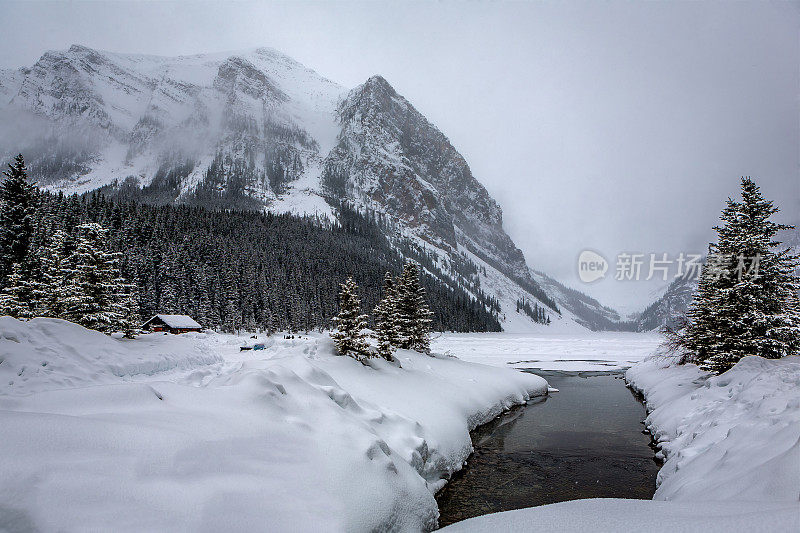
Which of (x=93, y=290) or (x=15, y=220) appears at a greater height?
(x=15, y=220)

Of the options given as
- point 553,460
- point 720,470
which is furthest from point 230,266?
point 720,470

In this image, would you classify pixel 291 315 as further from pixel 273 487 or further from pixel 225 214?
pixel 273 487

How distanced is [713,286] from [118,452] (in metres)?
24.3

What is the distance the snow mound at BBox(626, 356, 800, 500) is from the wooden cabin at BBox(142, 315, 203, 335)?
6230cm

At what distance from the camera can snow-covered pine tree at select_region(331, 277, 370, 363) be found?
19.2m

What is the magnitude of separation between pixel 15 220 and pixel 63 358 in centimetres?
1983

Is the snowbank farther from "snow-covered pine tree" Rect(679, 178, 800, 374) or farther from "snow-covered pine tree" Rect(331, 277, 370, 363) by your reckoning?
"snow-covered pine tree" Rect(679, 178, 800, 374)

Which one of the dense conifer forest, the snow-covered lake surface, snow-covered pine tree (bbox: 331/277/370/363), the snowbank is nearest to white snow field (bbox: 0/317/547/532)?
the snow-covered lake surface

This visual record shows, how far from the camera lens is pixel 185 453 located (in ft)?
17.6

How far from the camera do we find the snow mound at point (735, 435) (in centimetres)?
568

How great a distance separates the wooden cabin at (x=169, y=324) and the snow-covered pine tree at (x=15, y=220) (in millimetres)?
33530

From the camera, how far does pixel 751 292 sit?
17094mm

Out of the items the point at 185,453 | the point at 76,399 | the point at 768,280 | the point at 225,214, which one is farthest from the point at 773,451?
the point at 225,214

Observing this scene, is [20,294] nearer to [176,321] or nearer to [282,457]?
[282,457]
